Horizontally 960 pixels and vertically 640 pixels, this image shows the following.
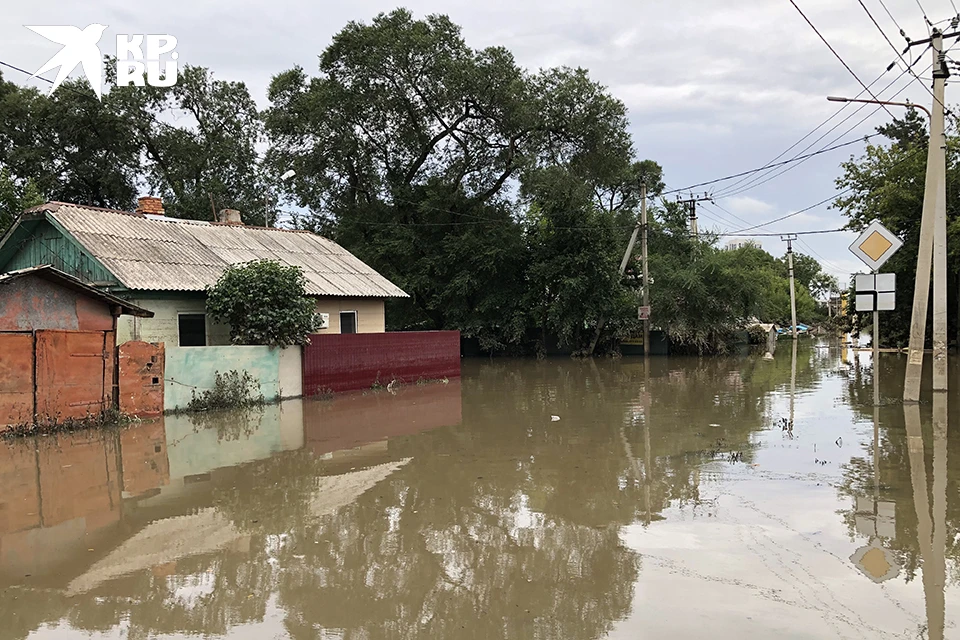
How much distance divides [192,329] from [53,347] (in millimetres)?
6489

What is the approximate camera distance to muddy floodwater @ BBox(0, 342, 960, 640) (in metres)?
5.10

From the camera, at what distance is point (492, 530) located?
7.16 meters

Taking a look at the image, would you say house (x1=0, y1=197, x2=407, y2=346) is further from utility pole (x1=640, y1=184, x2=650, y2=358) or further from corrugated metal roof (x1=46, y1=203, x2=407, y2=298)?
utility pole (x1=640, y1=184, x2=650, y2=358)

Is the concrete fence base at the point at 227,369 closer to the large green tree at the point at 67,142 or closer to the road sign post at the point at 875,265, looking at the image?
the road sign post at the point at 875,265

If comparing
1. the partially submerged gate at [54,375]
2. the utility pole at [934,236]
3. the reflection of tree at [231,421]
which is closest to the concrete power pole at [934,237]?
the utility pole at [934,236]

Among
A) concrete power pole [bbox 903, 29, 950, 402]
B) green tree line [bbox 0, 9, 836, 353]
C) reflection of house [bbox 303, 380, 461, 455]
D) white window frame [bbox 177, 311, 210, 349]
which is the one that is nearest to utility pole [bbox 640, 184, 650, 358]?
green tree line [bbox 0, 9, 836, 353]

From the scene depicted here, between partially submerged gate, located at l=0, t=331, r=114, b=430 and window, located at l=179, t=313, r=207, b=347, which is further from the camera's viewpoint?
window, located at l=179, t=313, r=207, b=347

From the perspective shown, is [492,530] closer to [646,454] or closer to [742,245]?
[646,454]

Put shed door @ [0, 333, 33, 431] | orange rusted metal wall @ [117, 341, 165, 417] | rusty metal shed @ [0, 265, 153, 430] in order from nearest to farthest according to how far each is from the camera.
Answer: shed door @ [0, 333, 33, 431]
rusty metal shed @ [0, 265, 153, 430]
orange rusted metal wall @ [117, 341, 165, 417]

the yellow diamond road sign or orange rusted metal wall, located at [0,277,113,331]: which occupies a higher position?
the yellow diamond road sign

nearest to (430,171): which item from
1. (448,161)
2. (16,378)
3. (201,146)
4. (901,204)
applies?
(448,161)

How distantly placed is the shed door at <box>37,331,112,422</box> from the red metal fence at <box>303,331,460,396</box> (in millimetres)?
5711

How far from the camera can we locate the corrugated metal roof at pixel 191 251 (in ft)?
60.1

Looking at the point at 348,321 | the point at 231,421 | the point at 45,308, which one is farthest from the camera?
the point at 348,321
